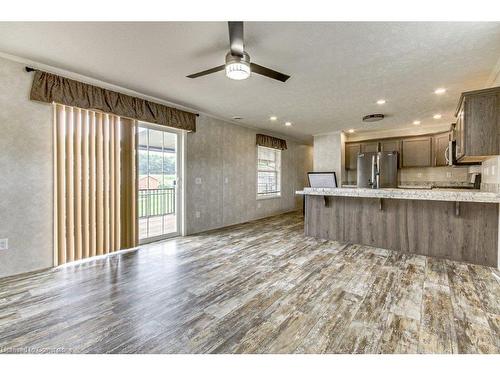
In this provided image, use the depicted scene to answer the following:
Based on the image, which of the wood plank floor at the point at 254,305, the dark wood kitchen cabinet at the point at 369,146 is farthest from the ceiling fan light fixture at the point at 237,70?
the dark wood kitchen cabinet at the point at 369,146

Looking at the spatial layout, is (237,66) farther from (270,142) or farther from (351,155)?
(351,155)

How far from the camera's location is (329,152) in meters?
6.55

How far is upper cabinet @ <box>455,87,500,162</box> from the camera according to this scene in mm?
2568

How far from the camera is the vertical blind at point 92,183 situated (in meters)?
2.93

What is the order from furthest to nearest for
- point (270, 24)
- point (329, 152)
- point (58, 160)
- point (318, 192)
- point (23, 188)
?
point (329, 152) < point (318, 192) < point (58, 160) < point (23, 188) < point (270, 24)

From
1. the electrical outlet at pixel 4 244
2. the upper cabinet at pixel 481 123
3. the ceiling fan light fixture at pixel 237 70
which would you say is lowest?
the electrical outlet at pixel 4 244

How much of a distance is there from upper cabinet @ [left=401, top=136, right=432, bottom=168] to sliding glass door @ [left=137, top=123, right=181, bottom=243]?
551 centimetres

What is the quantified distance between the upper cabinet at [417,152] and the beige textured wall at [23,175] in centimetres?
709

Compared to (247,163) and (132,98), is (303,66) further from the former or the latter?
(247,163)

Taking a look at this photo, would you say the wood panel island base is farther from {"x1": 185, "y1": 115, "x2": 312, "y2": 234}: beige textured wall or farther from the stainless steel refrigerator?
the stainless steel refrigerator

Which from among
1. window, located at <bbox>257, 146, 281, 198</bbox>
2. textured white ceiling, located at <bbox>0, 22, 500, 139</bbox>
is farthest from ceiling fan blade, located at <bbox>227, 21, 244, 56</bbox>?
window, located at <bbox>257, 146, 281, 198</bbox>

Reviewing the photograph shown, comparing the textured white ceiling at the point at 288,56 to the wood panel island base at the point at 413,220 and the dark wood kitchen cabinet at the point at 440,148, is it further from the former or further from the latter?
the dark wood kitchen cabinet at the point at 440,148

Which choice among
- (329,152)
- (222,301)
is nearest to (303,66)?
(222,301)
